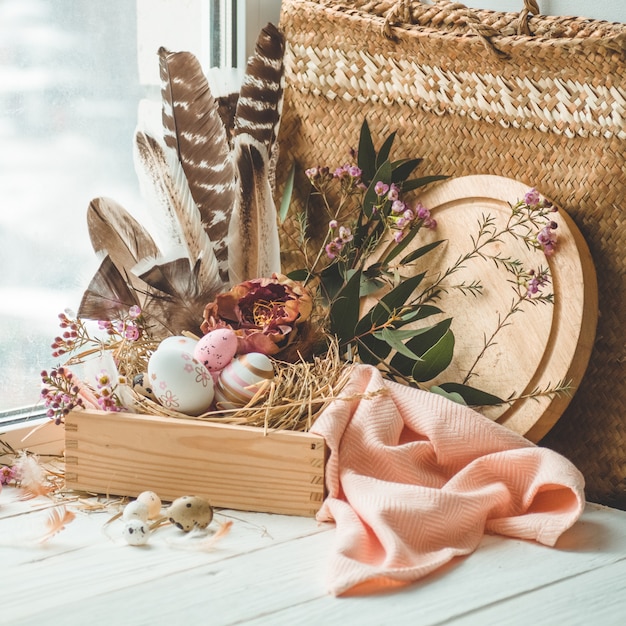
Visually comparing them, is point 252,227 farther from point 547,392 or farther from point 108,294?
point 547,392

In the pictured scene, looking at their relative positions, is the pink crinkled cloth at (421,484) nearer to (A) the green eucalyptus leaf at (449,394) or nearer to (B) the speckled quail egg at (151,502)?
(A) the green eucalyptus leaf at (449,394)

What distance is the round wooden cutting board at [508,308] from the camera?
47.2 inches

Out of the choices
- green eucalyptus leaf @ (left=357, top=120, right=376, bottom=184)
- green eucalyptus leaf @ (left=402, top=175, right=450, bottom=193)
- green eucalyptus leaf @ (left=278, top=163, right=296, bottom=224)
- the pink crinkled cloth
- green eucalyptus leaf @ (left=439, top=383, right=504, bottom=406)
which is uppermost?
green eucalyptus leaf @ (left=357, top=120, right=376, bottom=184)

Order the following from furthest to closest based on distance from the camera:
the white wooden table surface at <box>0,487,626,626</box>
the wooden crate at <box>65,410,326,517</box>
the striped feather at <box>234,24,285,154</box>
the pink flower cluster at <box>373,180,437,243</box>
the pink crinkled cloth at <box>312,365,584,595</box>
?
the striped feather at <box>234,24,285,154</box>
the pink flower cluster at <box>373,180,437,243</box>
the wooden crate at <box>65,410,326,517</box>
the pink crinkled cloth at <box>312,365,584,595</box>
the white wooden table surface at <box>0,487,626,626</box>

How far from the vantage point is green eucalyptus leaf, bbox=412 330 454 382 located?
1.22 metres

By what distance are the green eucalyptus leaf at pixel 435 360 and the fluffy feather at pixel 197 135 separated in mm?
342

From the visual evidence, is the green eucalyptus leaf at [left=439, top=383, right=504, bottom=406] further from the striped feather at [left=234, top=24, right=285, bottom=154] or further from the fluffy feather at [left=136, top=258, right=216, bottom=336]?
the striped feather at [left=234, top=24, right=285, bottom=154]

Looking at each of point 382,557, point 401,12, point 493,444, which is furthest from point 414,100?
point 382,557

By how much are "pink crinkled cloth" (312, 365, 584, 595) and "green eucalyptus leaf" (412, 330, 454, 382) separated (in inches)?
2.4

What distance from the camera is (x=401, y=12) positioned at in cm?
134

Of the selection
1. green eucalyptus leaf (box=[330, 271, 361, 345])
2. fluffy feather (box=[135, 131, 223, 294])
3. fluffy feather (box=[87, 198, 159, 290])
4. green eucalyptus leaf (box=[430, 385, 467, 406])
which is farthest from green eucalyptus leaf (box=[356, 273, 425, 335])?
fluffy feather (box=[87, 198, 159, 290])

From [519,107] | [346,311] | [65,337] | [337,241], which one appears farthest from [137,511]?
[519,107]

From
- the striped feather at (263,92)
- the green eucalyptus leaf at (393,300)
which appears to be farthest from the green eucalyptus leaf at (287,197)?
the green eucalyptus leaf at (393,300)

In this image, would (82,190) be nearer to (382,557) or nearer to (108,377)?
(108,377)
